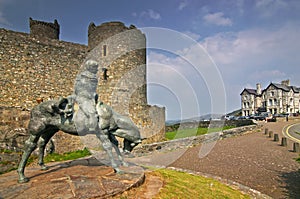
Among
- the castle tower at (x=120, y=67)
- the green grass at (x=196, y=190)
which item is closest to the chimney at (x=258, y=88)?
the castle tower at (x=120, y=67)

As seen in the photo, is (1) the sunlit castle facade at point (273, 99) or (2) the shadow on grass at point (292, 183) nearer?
(2) the shadow on grass at point (292, 183)

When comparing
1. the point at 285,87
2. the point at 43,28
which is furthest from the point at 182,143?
the point at 285,87

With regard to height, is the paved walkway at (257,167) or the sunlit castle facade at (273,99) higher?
the sunlit castle facade at (273,99)

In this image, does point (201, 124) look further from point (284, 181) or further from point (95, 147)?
point (284, 181)

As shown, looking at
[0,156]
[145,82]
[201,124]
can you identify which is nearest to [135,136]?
[0,156]

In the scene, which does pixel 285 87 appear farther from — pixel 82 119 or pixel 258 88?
pixel 82 119

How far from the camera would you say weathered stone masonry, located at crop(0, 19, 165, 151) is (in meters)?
16.2

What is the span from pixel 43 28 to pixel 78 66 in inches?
385

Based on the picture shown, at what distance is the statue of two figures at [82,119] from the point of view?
4.91 m

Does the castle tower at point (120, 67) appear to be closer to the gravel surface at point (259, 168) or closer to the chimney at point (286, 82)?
the gravel surface at point (259, 168)

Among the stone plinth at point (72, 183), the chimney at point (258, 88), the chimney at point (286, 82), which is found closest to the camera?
the stone plinth at point (72, 183)

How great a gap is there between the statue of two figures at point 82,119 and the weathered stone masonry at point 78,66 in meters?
12.0

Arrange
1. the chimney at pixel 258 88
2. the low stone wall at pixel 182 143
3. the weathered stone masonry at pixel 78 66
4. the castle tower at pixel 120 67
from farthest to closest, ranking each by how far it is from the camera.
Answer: the chimney at pixel 258 88, the castle tower at pixel 120 67, the weathered stone masonry at pixel 78 66, the low stone wall at pixel 182 143

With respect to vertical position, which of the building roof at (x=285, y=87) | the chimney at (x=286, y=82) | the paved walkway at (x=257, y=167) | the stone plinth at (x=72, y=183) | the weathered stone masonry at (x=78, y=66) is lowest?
Result: the paved walkway at (x=257, y=167)
